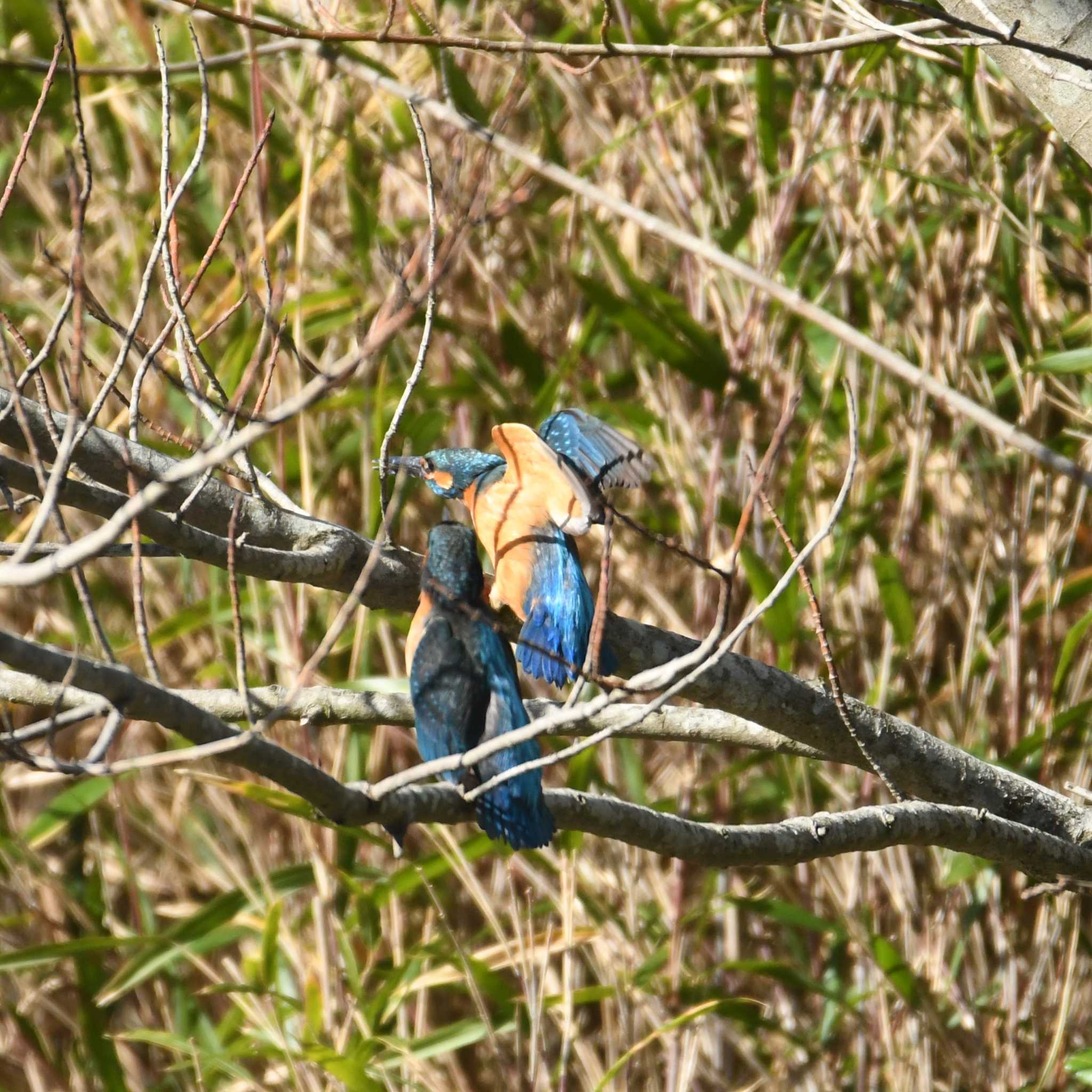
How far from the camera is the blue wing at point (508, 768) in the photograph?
1.47m

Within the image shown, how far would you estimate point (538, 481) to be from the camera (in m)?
1.99

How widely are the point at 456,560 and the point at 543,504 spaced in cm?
21

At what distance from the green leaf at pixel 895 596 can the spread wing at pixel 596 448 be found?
55 cm

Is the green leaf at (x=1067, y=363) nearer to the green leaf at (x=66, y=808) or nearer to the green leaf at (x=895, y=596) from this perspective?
the green leaf at (x=895, y=596)

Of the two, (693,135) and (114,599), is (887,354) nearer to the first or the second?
(693,135)

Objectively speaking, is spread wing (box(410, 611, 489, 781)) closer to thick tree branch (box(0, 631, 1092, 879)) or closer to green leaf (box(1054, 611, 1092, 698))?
thick tree branch (box(0, 631, 1092, 879))

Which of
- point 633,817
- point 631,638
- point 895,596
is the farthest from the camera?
point 895,596

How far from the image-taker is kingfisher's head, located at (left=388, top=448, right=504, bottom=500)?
2.15 meters

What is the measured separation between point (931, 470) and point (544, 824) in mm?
1522

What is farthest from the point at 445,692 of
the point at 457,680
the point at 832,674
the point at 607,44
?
the point at 607,44

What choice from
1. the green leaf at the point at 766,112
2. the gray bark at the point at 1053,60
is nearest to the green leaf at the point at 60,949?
the green leaf at the point at 766,112

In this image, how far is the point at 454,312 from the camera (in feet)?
9.84

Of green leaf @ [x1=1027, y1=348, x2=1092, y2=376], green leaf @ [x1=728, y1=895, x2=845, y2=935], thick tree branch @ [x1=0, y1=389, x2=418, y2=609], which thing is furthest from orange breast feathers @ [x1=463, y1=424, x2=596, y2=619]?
green leaf @ [x1=728, y1=895, x2=845, y2=935]

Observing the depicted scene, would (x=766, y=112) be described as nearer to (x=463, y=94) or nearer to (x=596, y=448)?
(x=463, y=94)
